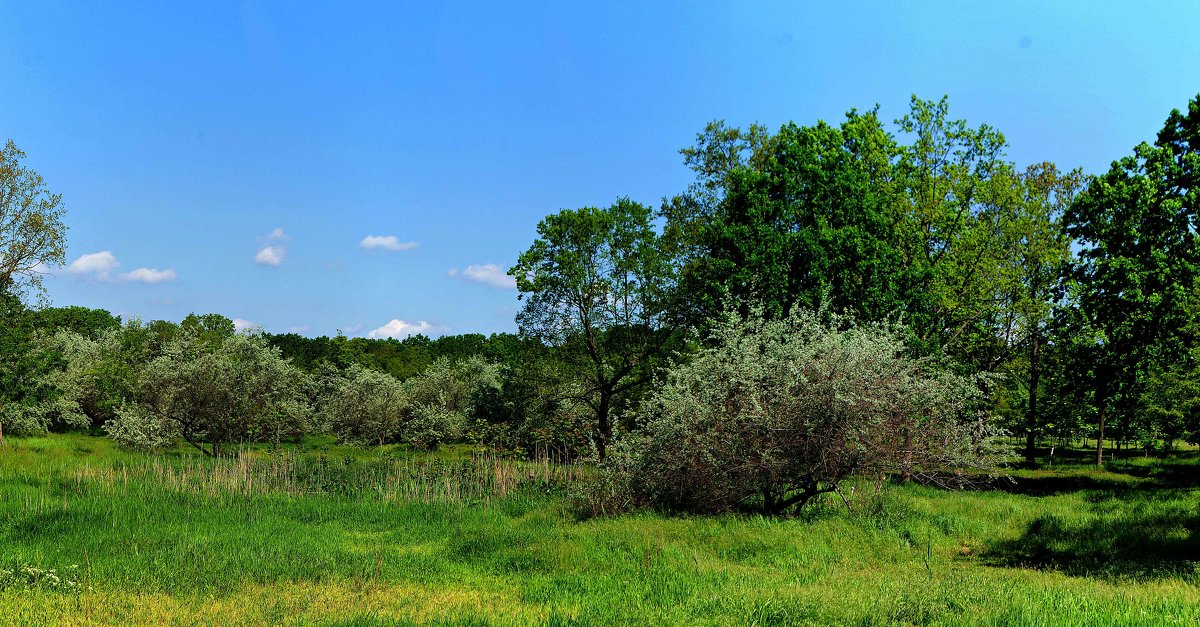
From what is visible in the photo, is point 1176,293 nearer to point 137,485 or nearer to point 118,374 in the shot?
point 137,485

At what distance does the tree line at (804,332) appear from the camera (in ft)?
59.3

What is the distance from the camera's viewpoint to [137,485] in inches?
857

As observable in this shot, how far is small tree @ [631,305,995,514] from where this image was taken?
17.3 meters

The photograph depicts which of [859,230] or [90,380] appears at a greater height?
[859,230]

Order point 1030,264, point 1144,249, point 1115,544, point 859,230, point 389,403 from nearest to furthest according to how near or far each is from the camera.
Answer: point 1115,544
point 1144,249
point 859,230
point 1030,264
point 389,403

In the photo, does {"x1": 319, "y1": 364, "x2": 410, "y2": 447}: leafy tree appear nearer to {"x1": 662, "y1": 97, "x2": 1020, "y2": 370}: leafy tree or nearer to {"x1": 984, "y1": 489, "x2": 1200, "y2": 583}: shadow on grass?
{"x1": 662, "y1": 97, "x2": 1020, "y2": 370}: leafy tree

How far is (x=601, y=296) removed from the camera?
3241 cm

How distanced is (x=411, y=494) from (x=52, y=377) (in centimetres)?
3389

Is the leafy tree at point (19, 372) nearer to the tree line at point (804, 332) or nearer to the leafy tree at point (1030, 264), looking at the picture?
the tree line at point (804, 332)

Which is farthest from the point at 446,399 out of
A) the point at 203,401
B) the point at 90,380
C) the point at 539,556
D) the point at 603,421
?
the point at 539,556

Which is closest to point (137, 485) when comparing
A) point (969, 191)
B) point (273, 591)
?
point (273, 591)

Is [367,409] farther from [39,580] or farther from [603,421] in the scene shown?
[39,580]

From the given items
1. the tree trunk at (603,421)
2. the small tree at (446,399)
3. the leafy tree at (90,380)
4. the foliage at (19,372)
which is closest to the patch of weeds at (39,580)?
the tree trunk at (603,421)

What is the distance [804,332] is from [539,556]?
1030 cm
